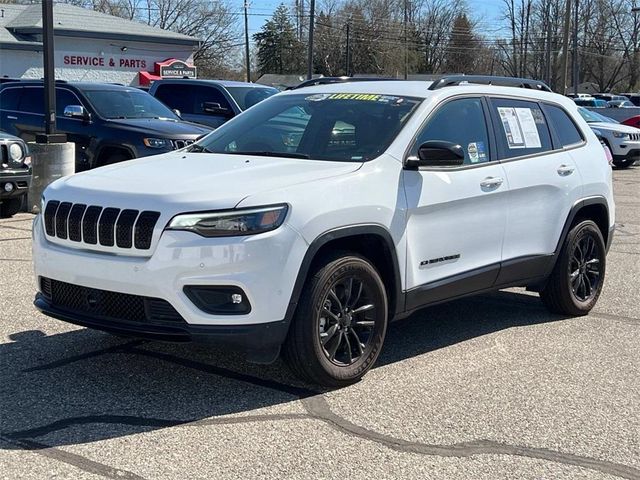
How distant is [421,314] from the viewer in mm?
6750

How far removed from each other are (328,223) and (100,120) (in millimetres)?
8672

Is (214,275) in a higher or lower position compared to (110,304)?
higher

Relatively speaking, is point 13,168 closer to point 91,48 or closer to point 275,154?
point 275,154

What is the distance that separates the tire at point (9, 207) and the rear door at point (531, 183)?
692cm

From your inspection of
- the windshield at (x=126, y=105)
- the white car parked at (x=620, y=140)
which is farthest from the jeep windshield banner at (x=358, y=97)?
the white car parked at (x=620, y=140)

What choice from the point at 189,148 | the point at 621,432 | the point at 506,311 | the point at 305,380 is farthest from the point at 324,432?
the point at 506,311

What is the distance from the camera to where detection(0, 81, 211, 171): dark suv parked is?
12.0m

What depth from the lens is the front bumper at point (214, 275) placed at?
427cm

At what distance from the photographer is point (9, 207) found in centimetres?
1076

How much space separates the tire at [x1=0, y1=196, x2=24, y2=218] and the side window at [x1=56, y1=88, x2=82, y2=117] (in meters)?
2.57

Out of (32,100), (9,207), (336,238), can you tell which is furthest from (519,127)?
(32,100)

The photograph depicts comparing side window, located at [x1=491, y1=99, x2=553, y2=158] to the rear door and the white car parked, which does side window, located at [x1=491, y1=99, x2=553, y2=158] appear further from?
the white car parked

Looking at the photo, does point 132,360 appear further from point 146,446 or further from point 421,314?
point 421,314

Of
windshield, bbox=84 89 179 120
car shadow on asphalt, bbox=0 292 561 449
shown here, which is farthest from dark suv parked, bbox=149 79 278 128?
car shadow on asphalt, bbox=0 292 561 449
